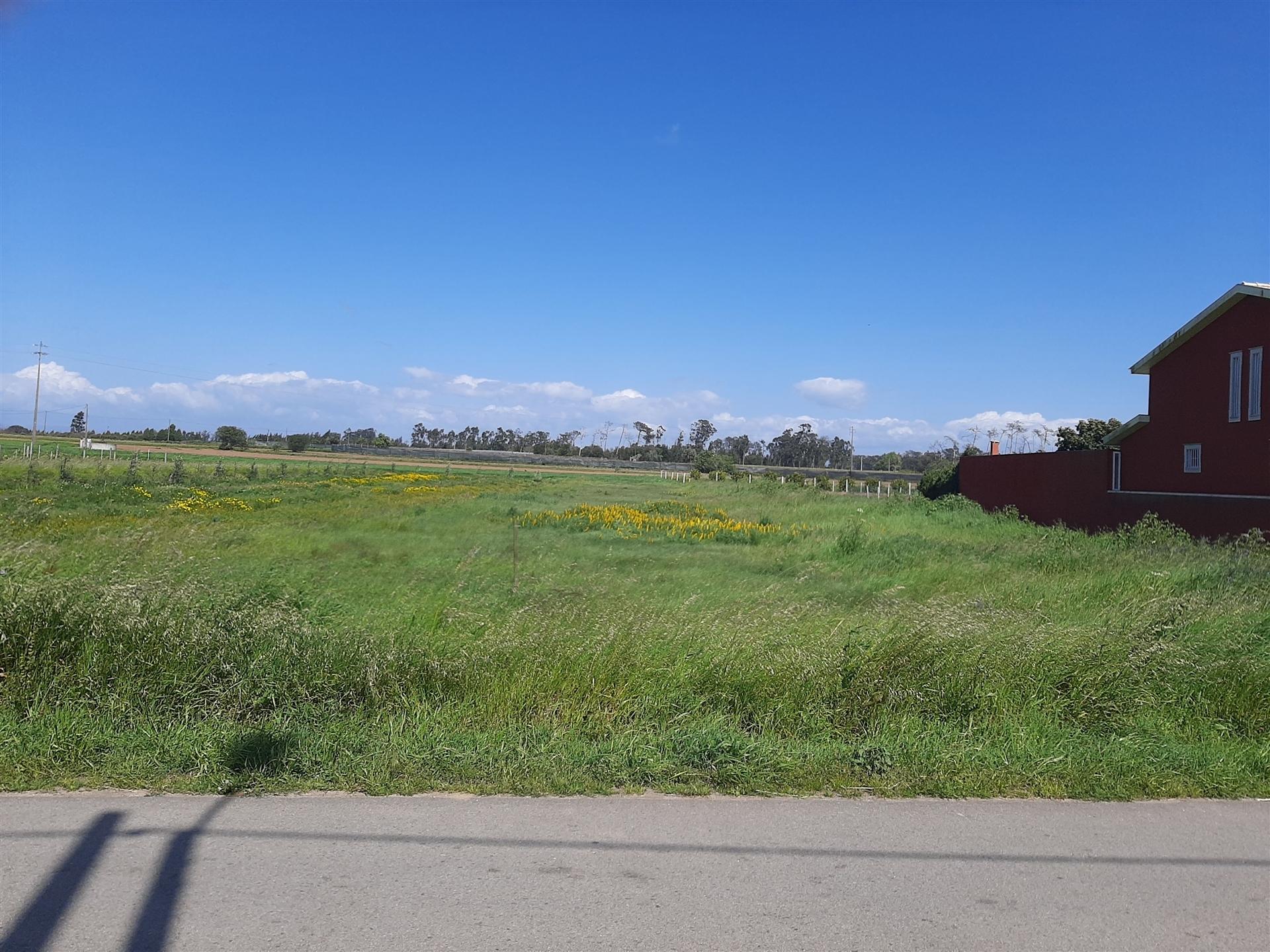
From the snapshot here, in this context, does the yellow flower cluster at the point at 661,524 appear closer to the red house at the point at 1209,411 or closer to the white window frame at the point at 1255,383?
the red house at the point at 1209,411

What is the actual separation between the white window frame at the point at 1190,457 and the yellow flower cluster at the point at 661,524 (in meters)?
11.1

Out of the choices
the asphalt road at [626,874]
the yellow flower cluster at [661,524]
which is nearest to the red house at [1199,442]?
the yellow flower cluster at [661,524]

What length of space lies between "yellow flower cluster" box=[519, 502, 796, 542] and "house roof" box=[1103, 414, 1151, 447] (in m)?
11.2

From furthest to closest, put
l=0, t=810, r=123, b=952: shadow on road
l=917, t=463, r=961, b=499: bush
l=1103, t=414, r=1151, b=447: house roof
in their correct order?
l=917, t=463, r=961, b=499: bush < l=1103, t=414, r=1151, b=447: house roof < l=0, t=810, r=123, b=952: shadow on road

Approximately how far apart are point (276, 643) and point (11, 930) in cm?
302

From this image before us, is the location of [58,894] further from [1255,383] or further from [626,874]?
[1255,383]

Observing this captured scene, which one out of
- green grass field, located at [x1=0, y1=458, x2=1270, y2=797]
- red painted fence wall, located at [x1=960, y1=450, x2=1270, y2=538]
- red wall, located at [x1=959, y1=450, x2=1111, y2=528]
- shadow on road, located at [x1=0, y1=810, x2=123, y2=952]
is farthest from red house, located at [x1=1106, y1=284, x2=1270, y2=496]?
shadow on road, located at [x1=0, y1=810, x2=123, y2=952]

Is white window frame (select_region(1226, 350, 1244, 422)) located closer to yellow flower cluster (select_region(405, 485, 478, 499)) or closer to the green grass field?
the green grass field

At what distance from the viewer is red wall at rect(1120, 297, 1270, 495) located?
73.7 ft

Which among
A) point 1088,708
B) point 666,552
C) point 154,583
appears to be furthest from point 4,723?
point 666,552

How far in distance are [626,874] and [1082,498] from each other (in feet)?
98.9

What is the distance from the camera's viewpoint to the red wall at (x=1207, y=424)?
884 inches

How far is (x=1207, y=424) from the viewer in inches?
958

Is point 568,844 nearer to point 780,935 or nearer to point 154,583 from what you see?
point 780,935
